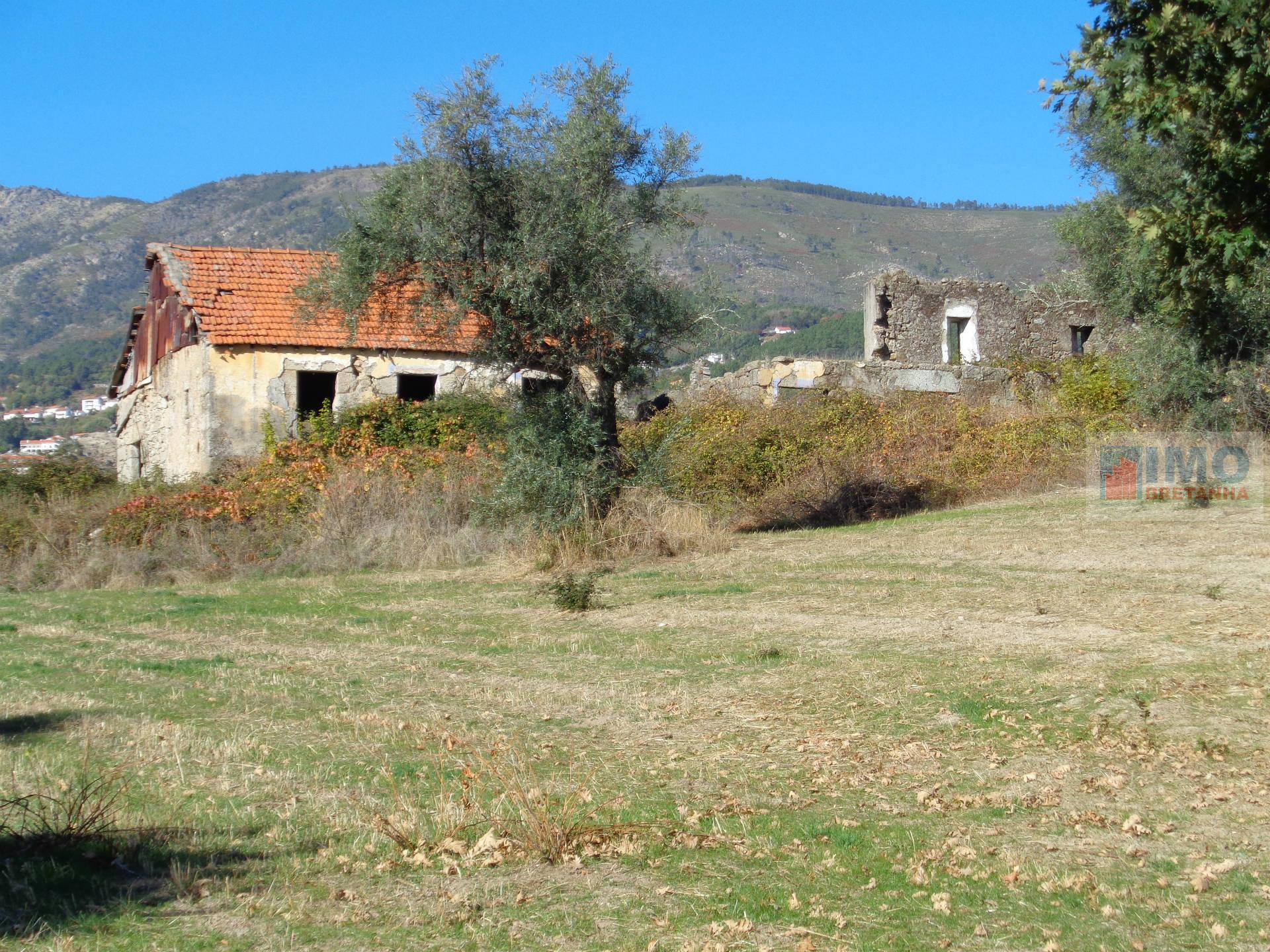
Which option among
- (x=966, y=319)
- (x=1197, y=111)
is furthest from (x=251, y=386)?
(x=1197, y=111)

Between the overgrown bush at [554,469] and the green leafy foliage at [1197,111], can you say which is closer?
the green leafy foliage at [1197,111]

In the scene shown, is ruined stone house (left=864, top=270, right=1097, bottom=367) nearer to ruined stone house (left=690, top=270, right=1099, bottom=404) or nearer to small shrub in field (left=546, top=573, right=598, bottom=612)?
ruined stone house (left=690, top=270, right=1099, bottom=404)

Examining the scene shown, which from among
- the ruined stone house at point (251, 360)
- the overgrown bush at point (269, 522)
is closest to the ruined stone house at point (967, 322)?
the ruined stone house at point (251, 360)

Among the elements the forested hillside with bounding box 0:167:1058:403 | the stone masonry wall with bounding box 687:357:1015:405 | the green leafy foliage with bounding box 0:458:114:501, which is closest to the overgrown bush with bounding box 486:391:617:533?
the stone masonry wall with bounding box 687:357:1015:405

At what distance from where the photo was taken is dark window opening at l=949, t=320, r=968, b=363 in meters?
27.5

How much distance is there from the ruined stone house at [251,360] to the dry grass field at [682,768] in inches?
456

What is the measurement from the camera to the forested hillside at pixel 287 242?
264 ft

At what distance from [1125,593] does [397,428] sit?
15.2 meters

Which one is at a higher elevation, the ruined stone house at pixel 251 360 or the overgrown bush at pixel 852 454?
the ruined stone house at pixel 251 360

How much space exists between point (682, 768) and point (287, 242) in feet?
297

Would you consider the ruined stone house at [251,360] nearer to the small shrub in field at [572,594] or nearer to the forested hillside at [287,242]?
the small shrub in field at [572,594]

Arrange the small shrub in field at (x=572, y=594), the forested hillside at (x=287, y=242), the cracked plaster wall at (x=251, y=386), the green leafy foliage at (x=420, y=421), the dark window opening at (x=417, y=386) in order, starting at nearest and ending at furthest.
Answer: the small shrub in field at (x=572, y=594) < the green leafy foliage at (x=420, y=421) < the cracked plaster wall at (x=251, y=386) < the dark window opening at (x=417, y=386) < the forested hillside at (x=287, y=242)

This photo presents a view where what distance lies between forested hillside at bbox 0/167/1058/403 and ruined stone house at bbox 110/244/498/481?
41294 millimetres

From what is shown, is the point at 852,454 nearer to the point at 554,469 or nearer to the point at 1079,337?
the point at 554,469
